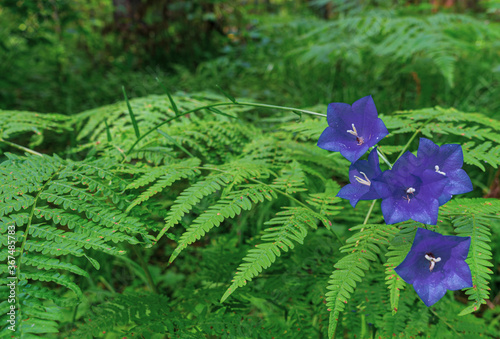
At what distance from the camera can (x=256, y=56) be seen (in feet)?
13.4

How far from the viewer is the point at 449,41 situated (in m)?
2.64

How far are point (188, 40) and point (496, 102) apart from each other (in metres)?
3.45

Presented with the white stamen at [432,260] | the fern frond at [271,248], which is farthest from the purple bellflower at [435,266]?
the fern frond at [271,248]

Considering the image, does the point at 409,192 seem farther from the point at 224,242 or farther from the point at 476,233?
the point at 224,242

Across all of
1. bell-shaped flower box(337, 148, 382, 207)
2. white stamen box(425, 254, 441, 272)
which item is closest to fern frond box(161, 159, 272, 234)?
bell-shaped flower box(337, 148, 382, 207)

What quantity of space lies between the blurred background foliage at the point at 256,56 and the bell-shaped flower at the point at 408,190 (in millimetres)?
1934

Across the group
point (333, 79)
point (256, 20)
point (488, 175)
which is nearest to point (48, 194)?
point (488, 175)

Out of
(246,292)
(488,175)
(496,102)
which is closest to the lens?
(246,292)

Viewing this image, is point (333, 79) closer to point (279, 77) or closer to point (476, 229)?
point (279, 77)

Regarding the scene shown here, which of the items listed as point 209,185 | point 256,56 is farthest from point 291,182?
point 256,56

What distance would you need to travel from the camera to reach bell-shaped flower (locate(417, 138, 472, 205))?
0.85m

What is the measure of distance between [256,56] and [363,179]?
3.49 metres

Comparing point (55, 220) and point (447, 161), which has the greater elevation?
point (447, 161)

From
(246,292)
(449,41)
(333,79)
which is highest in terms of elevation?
(449,41)
